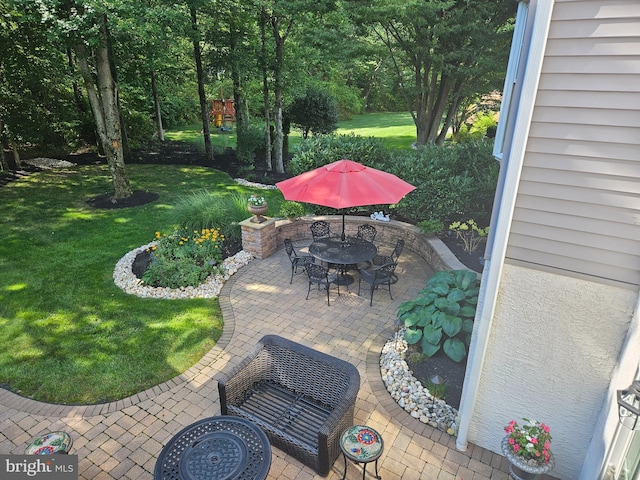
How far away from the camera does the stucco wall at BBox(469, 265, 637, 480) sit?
133 inches

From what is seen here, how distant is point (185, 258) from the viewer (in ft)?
26.5

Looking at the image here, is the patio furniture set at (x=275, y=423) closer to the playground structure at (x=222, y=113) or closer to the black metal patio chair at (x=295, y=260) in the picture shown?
the black metal patio chair at (x=295, y=260)

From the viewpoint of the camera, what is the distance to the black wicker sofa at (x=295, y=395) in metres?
4.09

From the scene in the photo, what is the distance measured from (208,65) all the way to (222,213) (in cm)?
991

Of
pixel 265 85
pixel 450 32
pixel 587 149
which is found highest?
pixel 450 32

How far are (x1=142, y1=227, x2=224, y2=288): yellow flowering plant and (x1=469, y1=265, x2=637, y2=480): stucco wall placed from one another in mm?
5674

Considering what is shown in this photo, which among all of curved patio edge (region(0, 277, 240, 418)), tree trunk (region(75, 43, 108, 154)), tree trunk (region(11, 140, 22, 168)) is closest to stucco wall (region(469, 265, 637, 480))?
curved patio edge (region(0, 277, 240, 418))

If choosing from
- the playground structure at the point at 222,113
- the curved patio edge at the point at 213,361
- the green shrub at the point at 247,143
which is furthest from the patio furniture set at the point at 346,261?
the playground structure at the point at 222,113

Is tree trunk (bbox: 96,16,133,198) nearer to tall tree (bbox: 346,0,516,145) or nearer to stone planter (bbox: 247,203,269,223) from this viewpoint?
stone planter (bbox: 247,203,269,223)

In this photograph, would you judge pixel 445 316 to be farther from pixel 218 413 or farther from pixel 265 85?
pixel 265 85

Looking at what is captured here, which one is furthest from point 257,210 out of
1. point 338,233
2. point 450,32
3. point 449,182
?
point 450,32

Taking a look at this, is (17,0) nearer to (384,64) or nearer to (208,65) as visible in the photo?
(208,65)

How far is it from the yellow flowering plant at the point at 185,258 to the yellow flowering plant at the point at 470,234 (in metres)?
5.16

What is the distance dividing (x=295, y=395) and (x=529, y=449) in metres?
2.50
